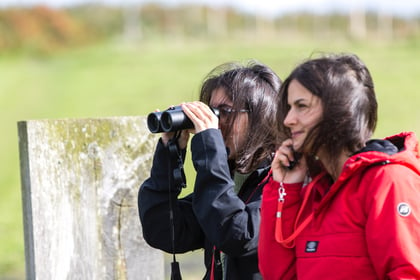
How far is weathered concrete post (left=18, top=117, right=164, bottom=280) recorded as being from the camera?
315 cm

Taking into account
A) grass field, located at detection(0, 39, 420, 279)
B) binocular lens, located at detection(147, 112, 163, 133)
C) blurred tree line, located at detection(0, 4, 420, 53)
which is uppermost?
blurred tree line, located at detection(0, 4, 420, 53)

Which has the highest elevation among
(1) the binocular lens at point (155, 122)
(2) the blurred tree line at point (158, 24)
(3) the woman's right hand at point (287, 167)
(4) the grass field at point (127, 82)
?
(2) the blurred tree line at point (158, 24)

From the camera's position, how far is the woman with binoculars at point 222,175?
269 centimetres

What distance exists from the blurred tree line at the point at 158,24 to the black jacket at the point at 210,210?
87.6 feet

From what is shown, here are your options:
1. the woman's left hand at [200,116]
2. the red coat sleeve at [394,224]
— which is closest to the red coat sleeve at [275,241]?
the red coat sleeve at [394,224]

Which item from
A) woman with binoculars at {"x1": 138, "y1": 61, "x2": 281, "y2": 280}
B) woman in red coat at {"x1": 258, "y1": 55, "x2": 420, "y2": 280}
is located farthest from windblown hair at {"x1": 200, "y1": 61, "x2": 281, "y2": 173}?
woman in red coat at {"x1": 258, "y1": 55, "x2": 420, "y2": 280}

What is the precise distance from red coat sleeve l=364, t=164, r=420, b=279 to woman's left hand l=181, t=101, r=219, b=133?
77 cm

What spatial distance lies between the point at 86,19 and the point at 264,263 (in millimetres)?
36248

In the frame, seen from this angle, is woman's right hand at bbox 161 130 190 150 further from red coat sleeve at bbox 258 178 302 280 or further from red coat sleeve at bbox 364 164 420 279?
red coat sleeve at bbox 364 164 420 279

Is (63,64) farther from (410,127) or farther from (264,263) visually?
(264,263)

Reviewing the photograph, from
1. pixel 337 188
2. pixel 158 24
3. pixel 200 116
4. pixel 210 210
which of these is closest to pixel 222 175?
pixel 210 210

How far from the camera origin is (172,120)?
2893mm

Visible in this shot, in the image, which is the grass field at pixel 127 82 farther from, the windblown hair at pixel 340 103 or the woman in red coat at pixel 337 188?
the windblown hair at pixel 340 103

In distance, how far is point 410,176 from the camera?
7.24ft
